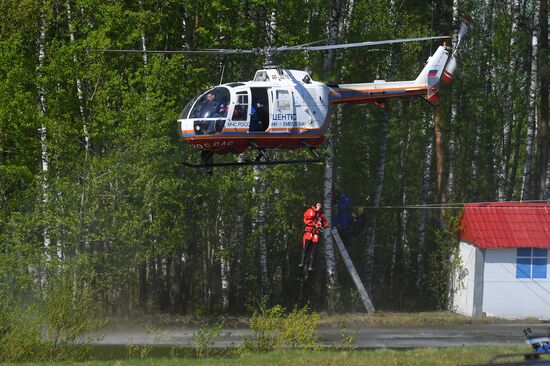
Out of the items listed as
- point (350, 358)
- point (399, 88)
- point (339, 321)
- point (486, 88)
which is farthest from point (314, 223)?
point (486, 88)

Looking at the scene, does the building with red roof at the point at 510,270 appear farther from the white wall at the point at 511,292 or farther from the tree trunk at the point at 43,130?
the tree trunk at the point at 43,130

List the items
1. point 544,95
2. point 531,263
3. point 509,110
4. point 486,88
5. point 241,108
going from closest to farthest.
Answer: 1. point 241,108
2. point 531,263
3. point 544,95
4. point 509,110
5. point 486,88

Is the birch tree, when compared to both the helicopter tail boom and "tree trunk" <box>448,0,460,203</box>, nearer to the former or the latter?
"tree trunk" <box>448,0,460,203</box>

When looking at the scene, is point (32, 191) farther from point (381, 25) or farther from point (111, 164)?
point (381, 25)

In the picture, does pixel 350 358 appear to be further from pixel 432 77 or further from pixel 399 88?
pixel 432 77

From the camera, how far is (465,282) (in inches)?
1320

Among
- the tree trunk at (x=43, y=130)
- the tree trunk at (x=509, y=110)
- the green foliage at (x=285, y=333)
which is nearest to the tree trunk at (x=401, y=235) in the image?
the tree trunk at (x=509, y=110)

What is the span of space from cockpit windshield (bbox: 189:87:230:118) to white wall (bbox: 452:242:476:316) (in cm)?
1346

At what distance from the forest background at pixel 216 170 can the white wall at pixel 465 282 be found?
30.2 inches

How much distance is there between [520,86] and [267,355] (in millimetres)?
22721

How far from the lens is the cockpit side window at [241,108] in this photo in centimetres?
2266

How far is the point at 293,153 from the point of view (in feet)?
108

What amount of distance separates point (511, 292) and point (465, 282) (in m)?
1.80

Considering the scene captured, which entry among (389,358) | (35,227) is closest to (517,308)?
(389,358)
